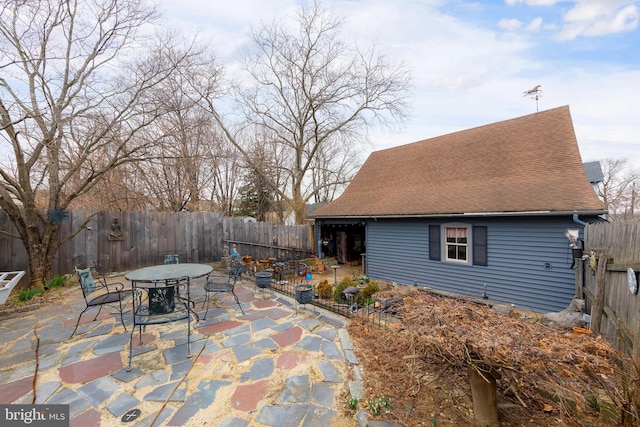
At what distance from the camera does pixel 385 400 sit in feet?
8.68

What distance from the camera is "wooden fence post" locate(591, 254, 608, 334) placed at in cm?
405

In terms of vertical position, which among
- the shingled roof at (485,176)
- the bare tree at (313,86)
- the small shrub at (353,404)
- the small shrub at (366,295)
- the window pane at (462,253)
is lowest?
the small shrub at (353,404)

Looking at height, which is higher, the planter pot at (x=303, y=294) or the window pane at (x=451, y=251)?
the window pane at (x=451, y=251)

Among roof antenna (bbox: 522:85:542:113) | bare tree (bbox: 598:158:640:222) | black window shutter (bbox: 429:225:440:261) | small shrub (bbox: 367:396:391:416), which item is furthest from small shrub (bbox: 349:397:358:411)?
bare tree (bbox: 598:158:640:222)

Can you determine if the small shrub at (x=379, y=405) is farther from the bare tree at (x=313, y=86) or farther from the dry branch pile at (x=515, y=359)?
the bare tree at (x=313, y=86)

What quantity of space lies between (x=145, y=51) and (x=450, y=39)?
9103 millimetres

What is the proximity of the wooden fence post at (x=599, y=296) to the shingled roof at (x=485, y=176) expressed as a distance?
2064 mm

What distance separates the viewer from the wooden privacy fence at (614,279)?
9.99ft

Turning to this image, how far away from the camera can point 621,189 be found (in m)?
22.2

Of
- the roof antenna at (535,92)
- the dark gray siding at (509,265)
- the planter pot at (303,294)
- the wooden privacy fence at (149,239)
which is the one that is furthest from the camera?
the roof antenna at (535,92)

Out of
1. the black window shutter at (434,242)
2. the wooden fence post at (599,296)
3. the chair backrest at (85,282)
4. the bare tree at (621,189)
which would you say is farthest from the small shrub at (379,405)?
the bare tree at (621,189)

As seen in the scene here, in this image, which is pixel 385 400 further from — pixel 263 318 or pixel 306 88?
pixel 306 88

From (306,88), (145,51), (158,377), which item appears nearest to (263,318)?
(158,377)

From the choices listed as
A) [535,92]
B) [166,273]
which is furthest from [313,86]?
[166,273]
